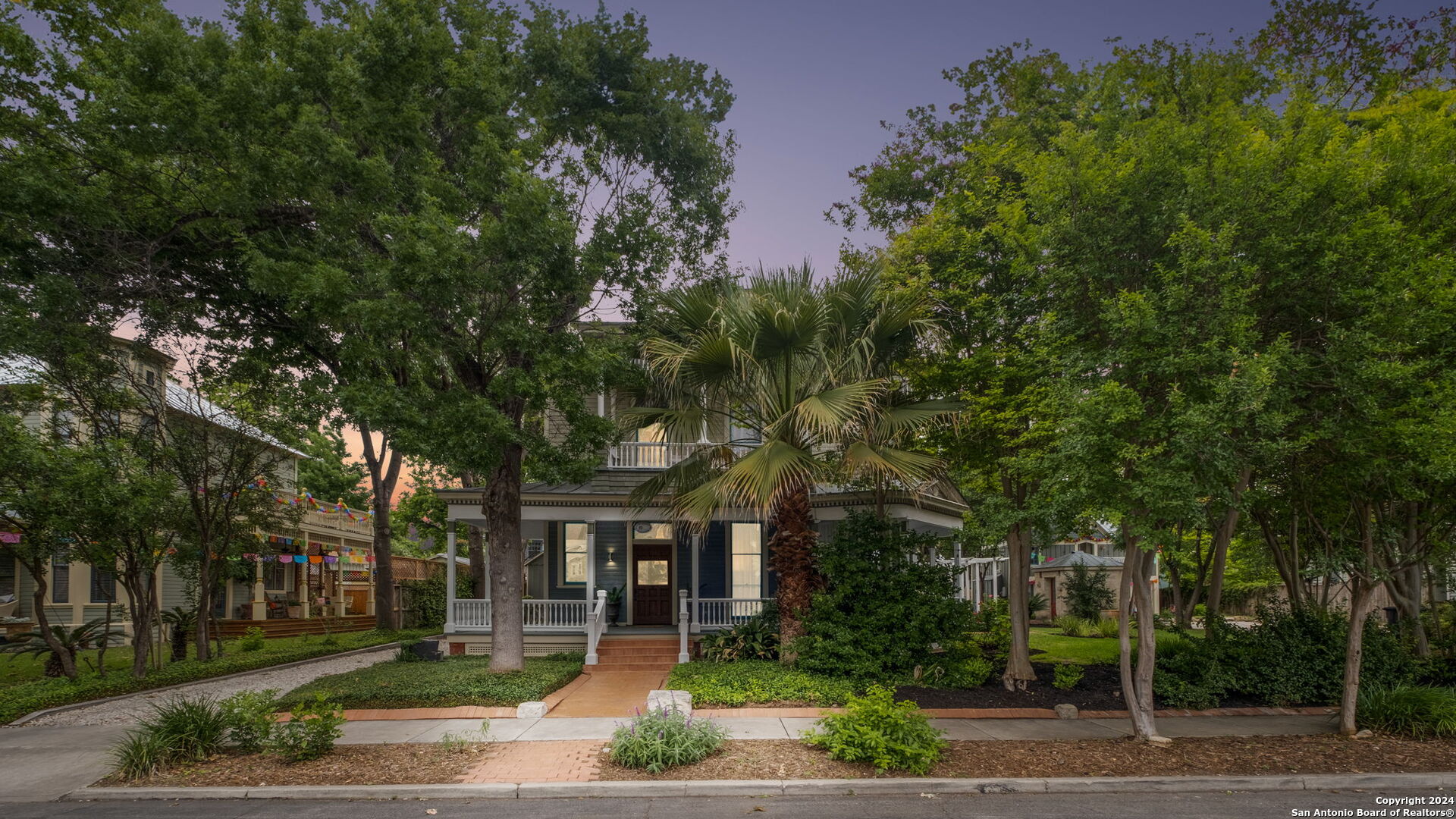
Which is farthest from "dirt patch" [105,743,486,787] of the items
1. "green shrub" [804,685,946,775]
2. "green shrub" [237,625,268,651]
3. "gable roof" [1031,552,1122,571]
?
"gable roof" [1031,552,1122,571]

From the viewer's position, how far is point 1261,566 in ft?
70.6

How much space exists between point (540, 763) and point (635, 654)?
7.32 m

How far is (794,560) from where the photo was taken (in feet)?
41.2

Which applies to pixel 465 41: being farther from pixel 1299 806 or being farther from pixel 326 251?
pixel 1299 806

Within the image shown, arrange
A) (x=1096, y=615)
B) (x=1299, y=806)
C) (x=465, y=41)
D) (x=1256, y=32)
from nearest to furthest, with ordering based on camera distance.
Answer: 1. (x=1299, y=806)
2. (x=465, y=41)
3. (x=1256, y=32)
4. (x=1096, y=615)

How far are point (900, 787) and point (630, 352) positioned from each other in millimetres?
7801

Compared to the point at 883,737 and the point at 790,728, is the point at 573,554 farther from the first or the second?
the point at 883,737

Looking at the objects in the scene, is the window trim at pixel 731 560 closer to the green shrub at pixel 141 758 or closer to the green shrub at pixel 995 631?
the green shrub at pixel 995 631

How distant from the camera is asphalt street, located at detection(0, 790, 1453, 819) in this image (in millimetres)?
6863

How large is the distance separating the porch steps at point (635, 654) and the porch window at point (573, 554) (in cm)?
316

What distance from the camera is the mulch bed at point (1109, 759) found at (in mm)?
7895

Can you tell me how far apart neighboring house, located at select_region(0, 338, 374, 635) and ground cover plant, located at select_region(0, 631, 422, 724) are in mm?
1701

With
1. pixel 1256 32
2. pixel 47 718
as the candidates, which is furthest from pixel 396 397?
pixel 1256 32

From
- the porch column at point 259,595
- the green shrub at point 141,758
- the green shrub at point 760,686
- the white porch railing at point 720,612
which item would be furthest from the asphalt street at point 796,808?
the porch column at point 259,595
